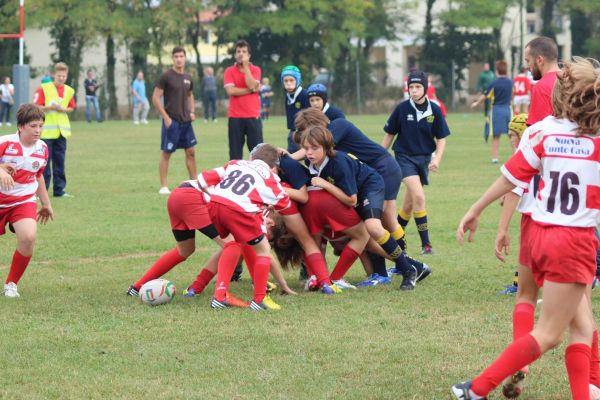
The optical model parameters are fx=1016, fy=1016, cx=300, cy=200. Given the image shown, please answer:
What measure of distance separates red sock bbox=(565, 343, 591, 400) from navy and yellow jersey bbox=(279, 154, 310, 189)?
3.51 m

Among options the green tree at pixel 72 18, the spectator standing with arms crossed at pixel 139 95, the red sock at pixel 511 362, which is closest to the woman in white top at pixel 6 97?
the spectator standing with arms crossed at pixel 139 95

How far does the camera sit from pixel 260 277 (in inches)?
287

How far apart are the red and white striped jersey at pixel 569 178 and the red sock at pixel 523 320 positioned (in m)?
0.59

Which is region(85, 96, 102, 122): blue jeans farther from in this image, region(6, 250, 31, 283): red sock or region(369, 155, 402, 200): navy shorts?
region(6, 250, 31, 283): red sock

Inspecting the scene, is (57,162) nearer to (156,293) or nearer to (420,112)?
(420,112)

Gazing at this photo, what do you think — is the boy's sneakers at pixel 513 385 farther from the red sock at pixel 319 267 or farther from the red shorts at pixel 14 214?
the red shorts at pixel 14 214

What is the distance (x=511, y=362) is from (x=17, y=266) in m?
4.59

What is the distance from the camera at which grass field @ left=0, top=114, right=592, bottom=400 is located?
5297 millimetres

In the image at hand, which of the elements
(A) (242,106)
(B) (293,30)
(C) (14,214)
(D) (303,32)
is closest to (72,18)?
(B) (293,30)

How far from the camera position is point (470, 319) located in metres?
6.87

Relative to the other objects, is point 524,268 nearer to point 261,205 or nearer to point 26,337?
point 261,205

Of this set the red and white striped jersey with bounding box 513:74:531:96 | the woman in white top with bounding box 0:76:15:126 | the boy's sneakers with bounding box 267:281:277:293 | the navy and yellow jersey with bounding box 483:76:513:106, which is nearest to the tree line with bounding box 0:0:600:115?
the woman in white top with bounding box 0:76:15:126

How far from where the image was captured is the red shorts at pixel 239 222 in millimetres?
7211

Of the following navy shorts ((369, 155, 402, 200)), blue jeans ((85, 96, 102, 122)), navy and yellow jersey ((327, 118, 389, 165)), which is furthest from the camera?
blue jeans ((85, 96, 102, 122))
